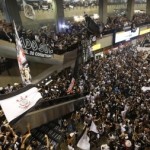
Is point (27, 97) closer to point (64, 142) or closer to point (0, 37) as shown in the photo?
point (64, 142)

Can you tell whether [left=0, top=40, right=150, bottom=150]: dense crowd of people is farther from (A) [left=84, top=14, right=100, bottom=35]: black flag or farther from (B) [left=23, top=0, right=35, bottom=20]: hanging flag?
(B) [left=23, top=0, right=35, bottom=20]: hanging flag

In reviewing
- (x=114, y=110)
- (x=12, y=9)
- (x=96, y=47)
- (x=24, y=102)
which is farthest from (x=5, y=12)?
(x=24, y=102)

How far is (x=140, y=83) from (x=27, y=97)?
36.6ft

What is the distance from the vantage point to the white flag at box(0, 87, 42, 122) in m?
6.49

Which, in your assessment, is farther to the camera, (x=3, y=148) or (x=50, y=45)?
(x=50, y=45)

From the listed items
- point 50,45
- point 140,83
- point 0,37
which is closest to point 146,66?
point 140,83

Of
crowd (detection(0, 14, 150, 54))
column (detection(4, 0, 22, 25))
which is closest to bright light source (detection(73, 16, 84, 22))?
crowd (detection(0, 14, 150, 54))

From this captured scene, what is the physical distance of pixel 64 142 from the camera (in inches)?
471

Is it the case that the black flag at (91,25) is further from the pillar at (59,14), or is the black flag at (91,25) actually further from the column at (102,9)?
the column at (102,9)

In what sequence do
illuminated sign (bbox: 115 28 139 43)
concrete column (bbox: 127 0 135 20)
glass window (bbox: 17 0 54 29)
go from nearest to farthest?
glass window (bbox: 17 0 54 29)
illuminated sign (bbox: 115 28 139 43)
concrete column (bbox: 127 0 135 20)

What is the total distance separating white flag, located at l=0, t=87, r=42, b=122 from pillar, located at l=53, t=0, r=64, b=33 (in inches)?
630

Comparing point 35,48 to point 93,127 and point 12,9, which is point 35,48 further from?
point 12,9

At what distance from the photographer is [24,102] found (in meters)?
7.06

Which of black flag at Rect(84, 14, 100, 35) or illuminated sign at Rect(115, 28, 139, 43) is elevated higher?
black flag at Rect(84, 14, 100, 35)
